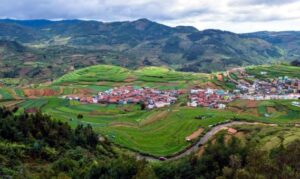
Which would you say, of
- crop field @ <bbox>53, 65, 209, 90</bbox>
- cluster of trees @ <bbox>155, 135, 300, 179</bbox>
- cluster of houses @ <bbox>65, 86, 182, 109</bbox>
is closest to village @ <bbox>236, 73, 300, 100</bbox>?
crop field @ <bbox>53, 65, 209, 90</bbox>

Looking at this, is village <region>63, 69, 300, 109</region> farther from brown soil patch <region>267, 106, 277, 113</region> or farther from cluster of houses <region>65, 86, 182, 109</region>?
brown soil patch <region>267, 106, 277, 113</region>

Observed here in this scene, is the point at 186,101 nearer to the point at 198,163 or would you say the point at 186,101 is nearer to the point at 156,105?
the point at 156,105

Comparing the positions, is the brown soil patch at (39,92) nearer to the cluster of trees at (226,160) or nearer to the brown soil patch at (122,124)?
the brown soil patch at (122,124)

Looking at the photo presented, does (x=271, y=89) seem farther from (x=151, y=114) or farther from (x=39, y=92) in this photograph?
(x=39, y=92)

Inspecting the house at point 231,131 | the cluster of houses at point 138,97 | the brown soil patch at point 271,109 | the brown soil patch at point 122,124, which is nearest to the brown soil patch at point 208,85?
the cluster of houses at point 138,97

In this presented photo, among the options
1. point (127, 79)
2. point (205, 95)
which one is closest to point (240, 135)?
point (205, 95)
